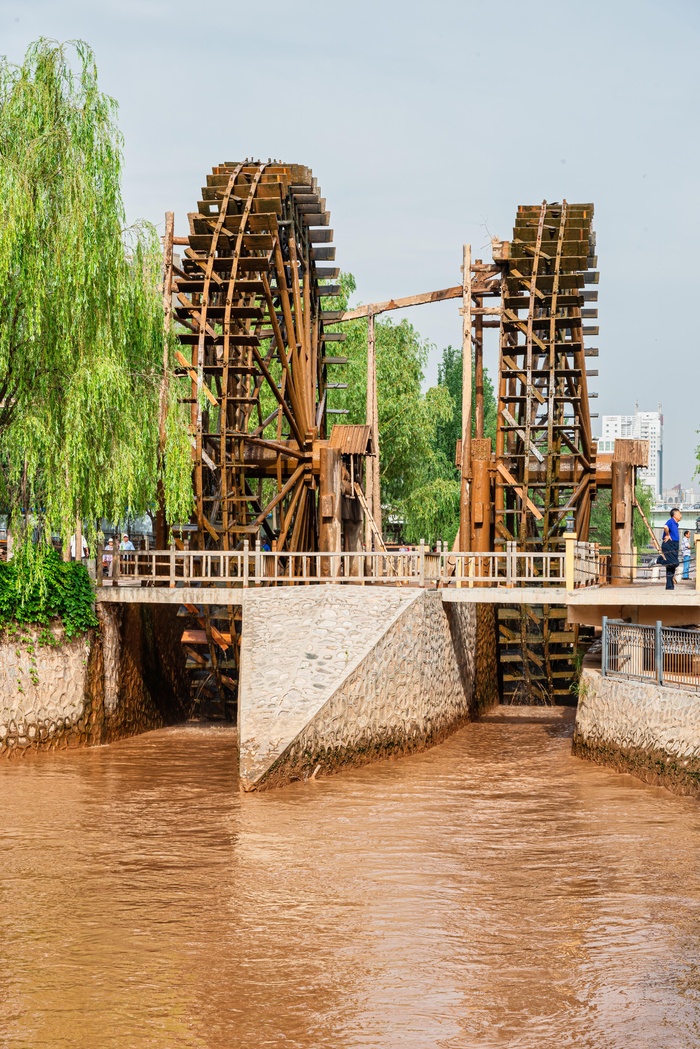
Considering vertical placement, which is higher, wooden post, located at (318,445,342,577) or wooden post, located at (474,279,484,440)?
wooden post, located at (474,279,484,440)

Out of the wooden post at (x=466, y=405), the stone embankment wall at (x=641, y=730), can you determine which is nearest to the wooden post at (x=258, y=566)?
the stone embankment wall at (x=641, y=730)

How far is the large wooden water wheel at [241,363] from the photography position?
785 inches

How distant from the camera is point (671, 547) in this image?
56.4 feet

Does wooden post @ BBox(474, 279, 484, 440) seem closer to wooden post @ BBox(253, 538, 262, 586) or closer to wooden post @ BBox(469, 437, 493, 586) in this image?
wooden post @ BBox(469, 437, 493, 586)

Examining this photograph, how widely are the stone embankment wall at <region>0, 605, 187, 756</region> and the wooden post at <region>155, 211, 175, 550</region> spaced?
4.51ft

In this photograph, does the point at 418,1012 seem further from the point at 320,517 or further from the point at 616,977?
the point at 320,517

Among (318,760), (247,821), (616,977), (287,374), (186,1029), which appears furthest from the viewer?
(287,374)

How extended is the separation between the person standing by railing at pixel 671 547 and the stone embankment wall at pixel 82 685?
7364 millimetres

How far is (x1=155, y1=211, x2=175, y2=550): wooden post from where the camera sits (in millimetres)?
18000

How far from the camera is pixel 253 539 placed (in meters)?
22.8

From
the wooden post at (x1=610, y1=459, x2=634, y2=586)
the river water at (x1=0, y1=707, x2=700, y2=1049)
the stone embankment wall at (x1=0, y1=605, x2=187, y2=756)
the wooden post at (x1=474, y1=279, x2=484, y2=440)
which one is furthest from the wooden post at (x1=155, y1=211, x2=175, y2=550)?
the wooden post at (x1=610, y1=459, x2=634, y2=586)

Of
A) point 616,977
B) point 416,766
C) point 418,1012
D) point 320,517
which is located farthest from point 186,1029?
point 320,517

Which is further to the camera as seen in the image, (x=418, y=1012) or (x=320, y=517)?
(x=320, y=517)

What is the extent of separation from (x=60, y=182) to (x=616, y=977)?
11843 millimetres
